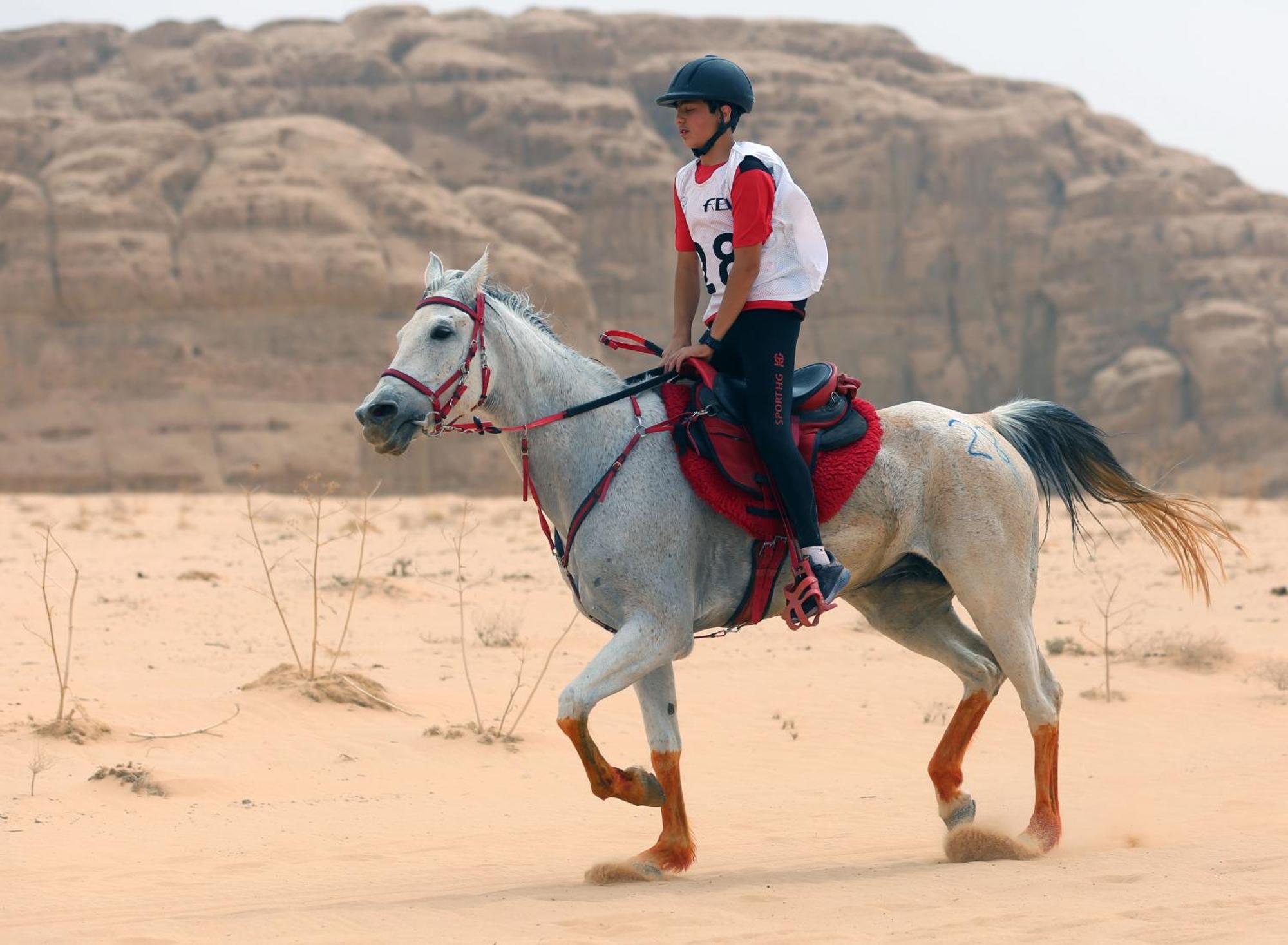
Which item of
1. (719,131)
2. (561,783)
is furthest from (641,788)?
(561,783)

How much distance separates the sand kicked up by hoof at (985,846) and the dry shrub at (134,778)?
423cm

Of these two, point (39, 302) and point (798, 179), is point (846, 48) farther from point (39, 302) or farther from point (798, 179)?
point (39, 302)

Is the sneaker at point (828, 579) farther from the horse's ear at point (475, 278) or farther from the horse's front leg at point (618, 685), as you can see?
the horse's ear at point (475, 278)

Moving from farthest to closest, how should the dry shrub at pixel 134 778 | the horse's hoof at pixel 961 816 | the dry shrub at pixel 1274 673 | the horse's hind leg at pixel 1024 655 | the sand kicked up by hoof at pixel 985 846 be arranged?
the dry shrub at pixel 1274 673, the dry shrub at pixel 134 778, the horse's hoof at pixel 961 816, the horse's hind leg at pixel 1024 655, the sand kicked up by hoof at pixel 985 846

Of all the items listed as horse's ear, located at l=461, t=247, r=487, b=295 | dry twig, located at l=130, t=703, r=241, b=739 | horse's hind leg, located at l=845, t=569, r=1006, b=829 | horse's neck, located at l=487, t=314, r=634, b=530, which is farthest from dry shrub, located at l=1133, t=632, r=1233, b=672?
horse's ear, located at l=461, t=247, r=487, b=295

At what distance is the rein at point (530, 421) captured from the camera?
18.4 feet

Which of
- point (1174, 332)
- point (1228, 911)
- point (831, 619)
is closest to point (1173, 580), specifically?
point (831, 619)

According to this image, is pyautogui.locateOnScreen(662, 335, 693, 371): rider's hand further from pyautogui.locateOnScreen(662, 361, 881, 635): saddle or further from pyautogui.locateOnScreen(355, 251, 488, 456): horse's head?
pyautogui.locateOnScreen(355, 251, 488, 456): horse's head

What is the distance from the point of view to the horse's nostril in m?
5.36

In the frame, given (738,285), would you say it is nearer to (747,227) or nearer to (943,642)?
(747,227)

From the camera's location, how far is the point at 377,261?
40219mm

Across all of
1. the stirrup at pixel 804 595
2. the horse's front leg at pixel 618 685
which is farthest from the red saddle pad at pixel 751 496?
the horse's front leg at pixel 618 685

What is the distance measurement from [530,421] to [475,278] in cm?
63

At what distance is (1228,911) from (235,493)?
32275 mm
